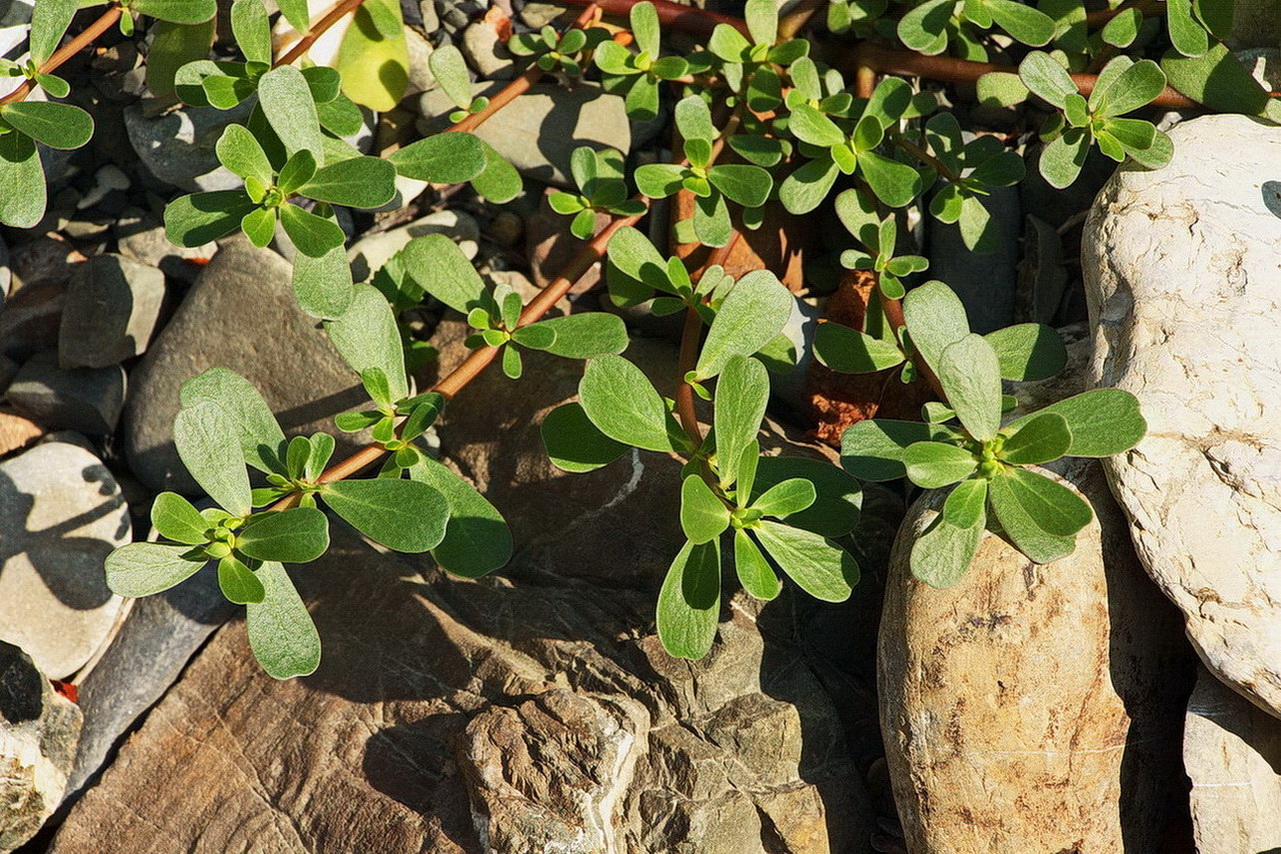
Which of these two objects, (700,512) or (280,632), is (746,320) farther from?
(280,632)

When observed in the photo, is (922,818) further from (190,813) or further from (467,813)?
(190,813)

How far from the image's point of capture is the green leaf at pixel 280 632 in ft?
8.59

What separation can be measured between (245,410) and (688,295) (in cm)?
134

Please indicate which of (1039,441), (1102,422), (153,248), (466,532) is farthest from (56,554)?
(1102,422)

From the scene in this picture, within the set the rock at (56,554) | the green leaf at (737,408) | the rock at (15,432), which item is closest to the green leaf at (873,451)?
the green leaf at (737,408)

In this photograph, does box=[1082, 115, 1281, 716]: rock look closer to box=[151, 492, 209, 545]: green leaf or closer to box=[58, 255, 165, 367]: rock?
box=[151, 492, 209, 545]: green leaf

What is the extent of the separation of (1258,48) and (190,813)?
4.34 m

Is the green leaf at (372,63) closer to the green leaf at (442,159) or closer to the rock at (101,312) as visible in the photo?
the green leaf at (442,159)

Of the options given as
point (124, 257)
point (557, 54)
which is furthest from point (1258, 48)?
point (124, 257)

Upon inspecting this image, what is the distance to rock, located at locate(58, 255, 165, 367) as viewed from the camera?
3.80 metres

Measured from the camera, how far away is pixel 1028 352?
115 inches

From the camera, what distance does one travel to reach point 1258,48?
3508mm

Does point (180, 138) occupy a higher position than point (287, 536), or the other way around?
point (180, 138)

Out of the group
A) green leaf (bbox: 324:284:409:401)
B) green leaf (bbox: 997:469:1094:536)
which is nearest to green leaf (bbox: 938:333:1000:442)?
green leaf (bbox: 997:469:1094:536)
